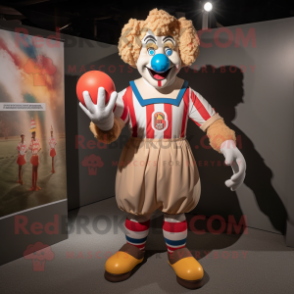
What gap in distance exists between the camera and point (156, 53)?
4.78 ft

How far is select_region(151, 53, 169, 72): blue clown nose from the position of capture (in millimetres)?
1381

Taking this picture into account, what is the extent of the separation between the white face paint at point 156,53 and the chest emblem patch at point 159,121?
13 cm

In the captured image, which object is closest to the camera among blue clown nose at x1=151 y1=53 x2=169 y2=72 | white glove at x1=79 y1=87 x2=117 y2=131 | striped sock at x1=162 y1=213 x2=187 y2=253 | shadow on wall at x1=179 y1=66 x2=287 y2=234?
white glove at x1=79 y1=87 x2=117 y2=131

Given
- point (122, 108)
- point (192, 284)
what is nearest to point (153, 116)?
point (122, 108)

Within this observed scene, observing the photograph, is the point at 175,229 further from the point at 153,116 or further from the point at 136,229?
the point at 153,116

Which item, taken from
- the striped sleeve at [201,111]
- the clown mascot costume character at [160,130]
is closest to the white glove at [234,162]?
the clown mascot costume character at [160,130]

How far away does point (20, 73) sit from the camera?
1.62m

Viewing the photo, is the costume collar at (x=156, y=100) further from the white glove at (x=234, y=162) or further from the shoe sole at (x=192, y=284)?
the shoe sole at (x=192, y=284)

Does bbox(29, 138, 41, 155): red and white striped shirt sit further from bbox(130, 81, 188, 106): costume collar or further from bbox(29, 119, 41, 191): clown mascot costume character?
bbox(130, 81, 188, 106): costume collar

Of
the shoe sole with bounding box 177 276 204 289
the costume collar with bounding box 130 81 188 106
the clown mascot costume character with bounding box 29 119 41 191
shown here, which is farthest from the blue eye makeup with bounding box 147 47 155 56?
the shoe sole with bounding box 177 276 204 289

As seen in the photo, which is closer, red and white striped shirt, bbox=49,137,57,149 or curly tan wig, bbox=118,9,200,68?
curly tan wig, bbox=118,9,200,68

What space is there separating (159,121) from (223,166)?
0.91 m

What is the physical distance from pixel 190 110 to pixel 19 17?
2.23 meters

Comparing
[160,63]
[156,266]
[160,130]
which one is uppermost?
[160,63]
